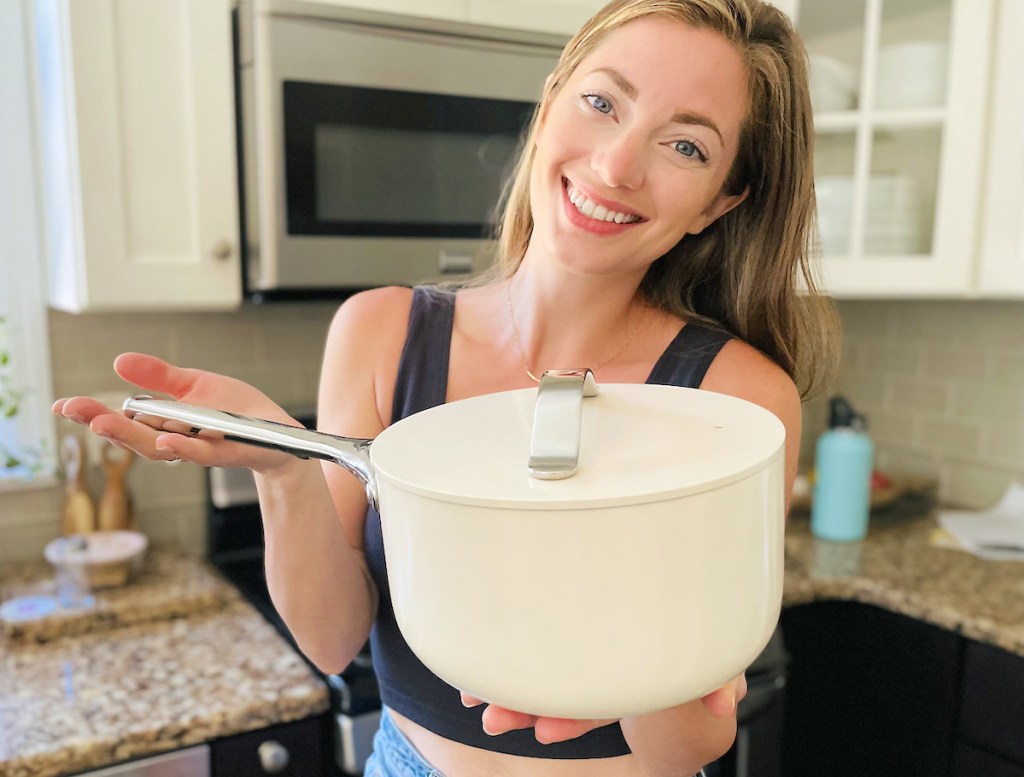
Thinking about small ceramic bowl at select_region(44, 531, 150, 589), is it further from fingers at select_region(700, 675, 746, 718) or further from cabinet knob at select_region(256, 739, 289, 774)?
fingers at select_region(700, 675, 746, 718)

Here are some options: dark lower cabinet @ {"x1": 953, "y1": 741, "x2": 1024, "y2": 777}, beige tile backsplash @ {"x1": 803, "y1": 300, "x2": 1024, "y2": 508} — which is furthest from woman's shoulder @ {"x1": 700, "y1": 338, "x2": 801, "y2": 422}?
beige tile backsplash @ {"x1": 803, "y1": 300, "x2": 1024, "y2": 508}

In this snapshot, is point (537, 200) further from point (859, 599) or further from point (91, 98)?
point (859, 599)

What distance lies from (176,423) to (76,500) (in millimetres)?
1242

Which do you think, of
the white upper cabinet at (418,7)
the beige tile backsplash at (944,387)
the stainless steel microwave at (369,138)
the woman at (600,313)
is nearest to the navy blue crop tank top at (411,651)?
the woman at (600,313)

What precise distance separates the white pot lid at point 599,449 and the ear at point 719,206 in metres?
0.32

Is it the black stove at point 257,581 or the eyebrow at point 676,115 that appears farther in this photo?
the black stove at point 257,581

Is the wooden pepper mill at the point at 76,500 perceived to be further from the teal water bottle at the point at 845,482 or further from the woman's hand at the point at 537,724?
the teal water bottle at the point at 845,482

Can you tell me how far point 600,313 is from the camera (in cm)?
91

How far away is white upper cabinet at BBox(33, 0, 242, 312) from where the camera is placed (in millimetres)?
1342

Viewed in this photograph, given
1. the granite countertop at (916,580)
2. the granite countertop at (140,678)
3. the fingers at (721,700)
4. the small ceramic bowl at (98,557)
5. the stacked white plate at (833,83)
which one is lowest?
the granite countertop at (140,678)

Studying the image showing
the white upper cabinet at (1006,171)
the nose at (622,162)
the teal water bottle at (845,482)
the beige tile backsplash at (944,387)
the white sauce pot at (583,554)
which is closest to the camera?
the white sauce pot at (583,554)

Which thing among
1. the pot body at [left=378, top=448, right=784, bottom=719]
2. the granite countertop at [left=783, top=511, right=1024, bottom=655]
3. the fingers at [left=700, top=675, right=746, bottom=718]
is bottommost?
the granite countertop at [left=783, top=511, right=1024, bottom=655]

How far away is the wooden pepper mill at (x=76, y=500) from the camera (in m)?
1.64

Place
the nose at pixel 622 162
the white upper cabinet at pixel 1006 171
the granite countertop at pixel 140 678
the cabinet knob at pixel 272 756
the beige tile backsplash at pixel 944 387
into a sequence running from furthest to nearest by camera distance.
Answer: the beige tile backsplash at pixel 944 387
the white upper cabinet at pixel 1006 171
the cabinet knob at pixel 272 756
the granite countertop at pixel 140 678
the nose at pixel 622 162
